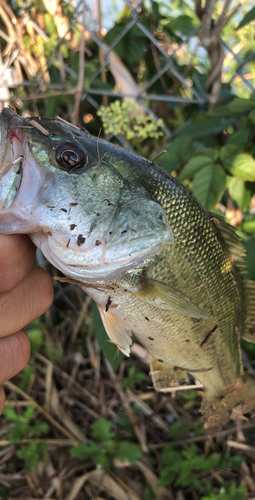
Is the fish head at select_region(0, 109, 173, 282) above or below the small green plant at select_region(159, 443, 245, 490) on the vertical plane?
above

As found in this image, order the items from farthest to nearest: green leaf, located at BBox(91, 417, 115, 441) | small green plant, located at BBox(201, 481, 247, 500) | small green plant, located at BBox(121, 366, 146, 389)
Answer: small green plant, located at BBox(121, 366, 146, 389)
green leaf, located at BBox(91, 417, 115, 441)
small green plant, located at BBox(201, 481, 247, 500)

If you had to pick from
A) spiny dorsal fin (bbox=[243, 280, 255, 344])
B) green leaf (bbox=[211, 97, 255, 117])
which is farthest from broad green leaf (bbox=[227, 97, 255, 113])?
spiny dorsal fin (bbox=[243, 280, 255, 344])

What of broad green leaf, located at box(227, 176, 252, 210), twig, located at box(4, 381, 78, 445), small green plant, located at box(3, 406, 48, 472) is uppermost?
broad green leaf, located at box(227, 176, 252, 210)

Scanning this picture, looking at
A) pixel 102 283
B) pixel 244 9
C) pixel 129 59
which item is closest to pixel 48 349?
pixel 102 283

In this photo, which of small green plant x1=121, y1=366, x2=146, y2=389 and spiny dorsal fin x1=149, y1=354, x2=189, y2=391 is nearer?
spiny dorsal fin x1=149, y1=354, x2=189, y2=391

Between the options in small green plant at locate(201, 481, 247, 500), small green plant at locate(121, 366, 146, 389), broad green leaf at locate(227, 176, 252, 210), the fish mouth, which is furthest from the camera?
small green plant at locate(121, 366, 146, 389)

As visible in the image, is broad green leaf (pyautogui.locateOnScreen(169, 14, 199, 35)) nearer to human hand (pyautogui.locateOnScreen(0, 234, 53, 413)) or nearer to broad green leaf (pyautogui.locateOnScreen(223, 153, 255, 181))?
broad green leaf (pyautogui.locateOnScreen(223, 153, 255, 181))

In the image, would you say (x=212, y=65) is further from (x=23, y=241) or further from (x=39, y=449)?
(x=39, y=449)
